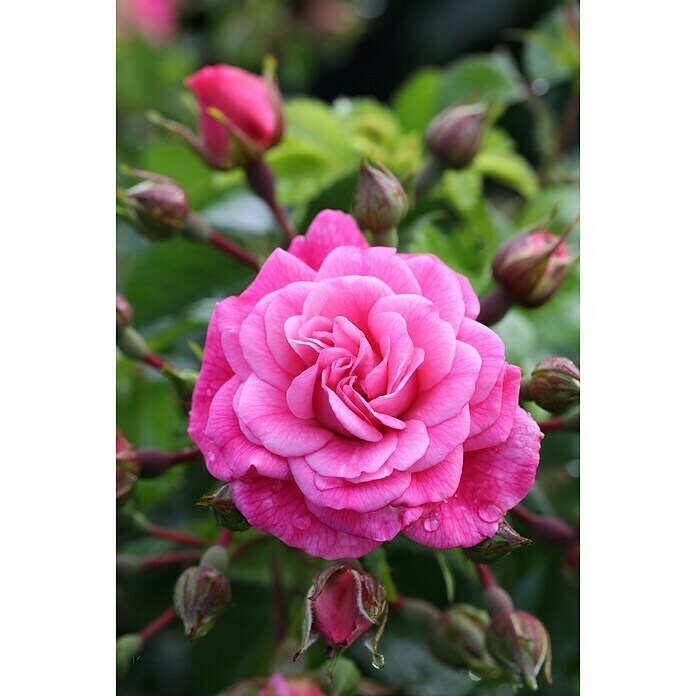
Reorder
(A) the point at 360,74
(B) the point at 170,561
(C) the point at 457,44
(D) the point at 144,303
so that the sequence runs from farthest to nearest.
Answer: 1. (A) the point at 360,74
2. (C) the point at 457,44
3. (D) the point at 144,303
4. (B) the point at 170,561

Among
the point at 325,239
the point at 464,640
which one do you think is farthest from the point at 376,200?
the point at 464,640

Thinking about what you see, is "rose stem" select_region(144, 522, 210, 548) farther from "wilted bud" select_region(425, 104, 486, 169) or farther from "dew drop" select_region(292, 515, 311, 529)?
"wilted bud" select_region(425, 104, 486, 169)

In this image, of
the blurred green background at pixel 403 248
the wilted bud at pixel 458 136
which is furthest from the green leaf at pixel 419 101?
the wilted bud at pixel 458 136

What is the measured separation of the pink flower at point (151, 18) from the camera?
1.10 meters

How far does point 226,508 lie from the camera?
1.35 ft

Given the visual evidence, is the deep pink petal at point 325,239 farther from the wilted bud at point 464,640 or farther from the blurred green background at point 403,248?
the wilted bud at point 464,640

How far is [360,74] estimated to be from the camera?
132 cm

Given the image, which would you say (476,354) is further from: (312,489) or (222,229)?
(222,229)

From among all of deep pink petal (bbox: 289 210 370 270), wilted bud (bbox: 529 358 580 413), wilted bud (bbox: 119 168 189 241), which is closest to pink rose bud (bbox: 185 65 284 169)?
wilted bud (bbox: 119 168 189 241)

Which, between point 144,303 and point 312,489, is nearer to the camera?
point 312,489

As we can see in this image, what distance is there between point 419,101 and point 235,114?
28 cm

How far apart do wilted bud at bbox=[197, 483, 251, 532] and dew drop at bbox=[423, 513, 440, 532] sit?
87mm
